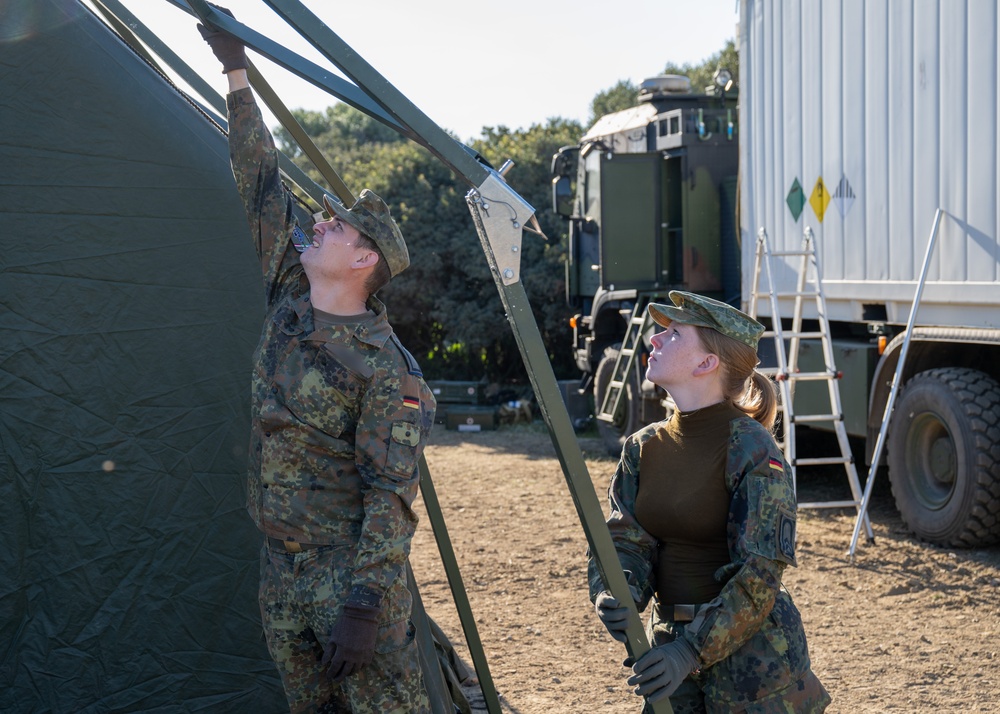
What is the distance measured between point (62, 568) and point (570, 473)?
1.81 metres

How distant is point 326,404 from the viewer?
108 inches

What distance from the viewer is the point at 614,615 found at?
8.32 ft

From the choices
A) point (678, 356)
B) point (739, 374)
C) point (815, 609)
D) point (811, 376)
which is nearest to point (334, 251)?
point (678, 356)

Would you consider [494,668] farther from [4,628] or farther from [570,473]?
[570,473]

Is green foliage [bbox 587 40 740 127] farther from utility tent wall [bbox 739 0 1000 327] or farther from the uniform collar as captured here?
the uniform collar

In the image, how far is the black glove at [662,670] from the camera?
7.86 ft

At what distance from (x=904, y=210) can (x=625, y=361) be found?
410 cm

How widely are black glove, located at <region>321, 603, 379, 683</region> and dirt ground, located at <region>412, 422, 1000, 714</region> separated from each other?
208 centimetres

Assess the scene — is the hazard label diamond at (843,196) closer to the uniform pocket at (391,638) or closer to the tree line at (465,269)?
the uniform pocket at (391,638)

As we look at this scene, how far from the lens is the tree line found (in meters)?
15.8

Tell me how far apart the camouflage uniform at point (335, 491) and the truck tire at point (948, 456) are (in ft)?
15.7

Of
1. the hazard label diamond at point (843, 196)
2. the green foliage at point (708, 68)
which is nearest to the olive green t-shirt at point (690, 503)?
the hazard label diamond at point (843, 196)

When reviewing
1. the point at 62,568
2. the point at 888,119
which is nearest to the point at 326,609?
the point at 62,568

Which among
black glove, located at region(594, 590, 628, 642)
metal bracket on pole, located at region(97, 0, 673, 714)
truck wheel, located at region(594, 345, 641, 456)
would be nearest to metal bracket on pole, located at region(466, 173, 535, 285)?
metal bracket on pole, located at region(97, 0, 673, 714)
